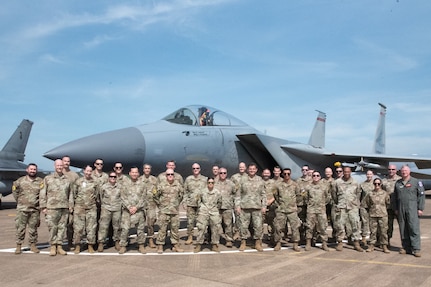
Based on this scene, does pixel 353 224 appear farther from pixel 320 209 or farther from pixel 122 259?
pixel 122 259

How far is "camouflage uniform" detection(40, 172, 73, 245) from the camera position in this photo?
6.53 meters

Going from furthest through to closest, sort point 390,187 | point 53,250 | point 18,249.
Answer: point 390,187, point 18,249, point 53,250

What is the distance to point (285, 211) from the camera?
7.28m

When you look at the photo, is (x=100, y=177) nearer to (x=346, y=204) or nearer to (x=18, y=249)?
(x=18, y=249)

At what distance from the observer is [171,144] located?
8.66 m

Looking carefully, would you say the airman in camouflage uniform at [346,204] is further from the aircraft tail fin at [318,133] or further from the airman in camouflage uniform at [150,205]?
the aircraft tail fin at [318,133]

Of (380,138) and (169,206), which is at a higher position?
(380,138)

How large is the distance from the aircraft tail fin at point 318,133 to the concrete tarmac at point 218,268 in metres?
16.2

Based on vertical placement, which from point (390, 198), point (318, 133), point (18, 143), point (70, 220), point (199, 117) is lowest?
point (70, 220)

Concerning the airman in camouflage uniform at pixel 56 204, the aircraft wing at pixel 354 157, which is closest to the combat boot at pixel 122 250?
the airman in camouflage uniform at pixel 56 204

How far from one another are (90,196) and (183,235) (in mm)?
2892

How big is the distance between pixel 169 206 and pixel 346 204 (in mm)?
3455

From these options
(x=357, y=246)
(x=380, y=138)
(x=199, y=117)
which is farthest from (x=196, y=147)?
(x=380, y=138)

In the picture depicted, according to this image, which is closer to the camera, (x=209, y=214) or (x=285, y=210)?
(x=209, y=214)
